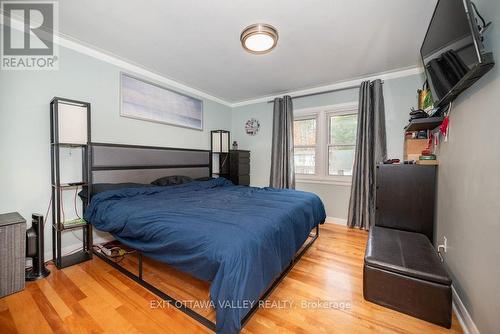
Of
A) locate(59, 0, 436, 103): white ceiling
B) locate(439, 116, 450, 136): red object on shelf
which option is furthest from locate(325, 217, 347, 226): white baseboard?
locate(59, 0, 436, 103): white ceiling

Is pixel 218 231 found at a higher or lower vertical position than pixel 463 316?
higher

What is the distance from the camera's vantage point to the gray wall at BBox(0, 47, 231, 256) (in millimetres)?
2004

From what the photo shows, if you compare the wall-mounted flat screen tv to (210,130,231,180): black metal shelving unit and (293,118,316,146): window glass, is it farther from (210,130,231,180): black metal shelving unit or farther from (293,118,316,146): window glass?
(210,130,231,180): black metal shelving unit

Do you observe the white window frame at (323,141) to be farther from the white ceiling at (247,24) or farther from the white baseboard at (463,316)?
the white baseboard at (463,316)

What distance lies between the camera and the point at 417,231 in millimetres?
2293

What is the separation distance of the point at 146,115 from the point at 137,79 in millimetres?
524

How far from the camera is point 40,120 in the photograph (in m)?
2.19

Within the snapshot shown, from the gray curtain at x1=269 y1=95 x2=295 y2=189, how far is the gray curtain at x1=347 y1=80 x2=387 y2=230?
3.78 feet

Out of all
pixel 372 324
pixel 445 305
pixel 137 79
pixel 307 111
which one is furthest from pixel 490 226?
pixel 137 79

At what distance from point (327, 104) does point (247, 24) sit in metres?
2.24

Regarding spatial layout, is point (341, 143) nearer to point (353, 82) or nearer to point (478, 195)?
point (353, 82)

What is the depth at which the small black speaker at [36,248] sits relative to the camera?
1909 mm

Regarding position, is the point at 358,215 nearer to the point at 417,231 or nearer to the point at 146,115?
the point at 417,231

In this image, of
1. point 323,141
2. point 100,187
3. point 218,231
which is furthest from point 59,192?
point 323,141
